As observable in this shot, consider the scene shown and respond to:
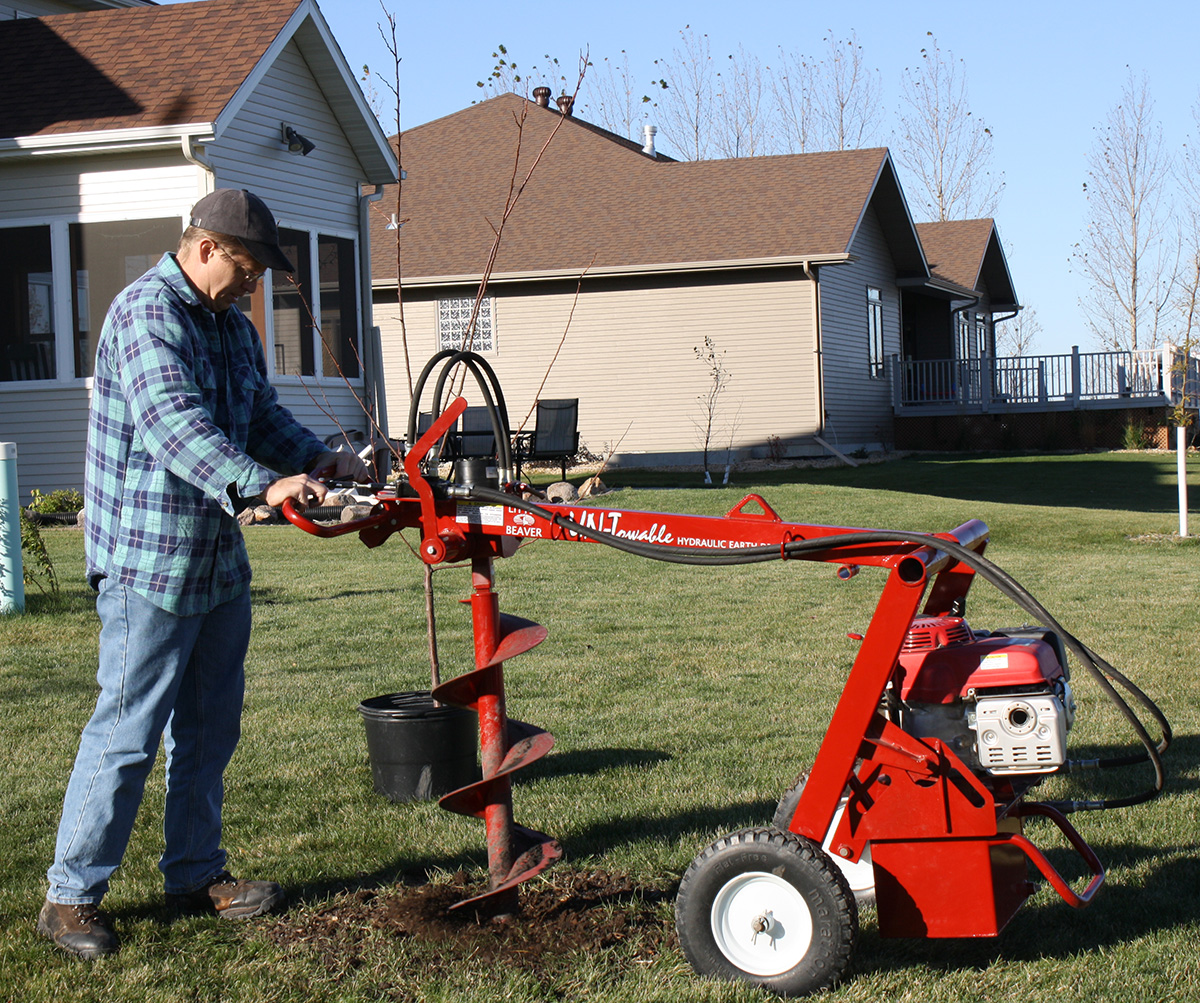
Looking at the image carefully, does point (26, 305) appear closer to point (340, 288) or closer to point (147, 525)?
point (340, 288)

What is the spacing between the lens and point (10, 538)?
823 centimetres

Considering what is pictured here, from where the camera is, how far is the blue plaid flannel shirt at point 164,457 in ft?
10.2

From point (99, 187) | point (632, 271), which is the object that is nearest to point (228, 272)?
point (99, 187)

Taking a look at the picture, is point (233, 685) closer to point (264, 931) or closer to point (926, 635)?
point (264, 931)

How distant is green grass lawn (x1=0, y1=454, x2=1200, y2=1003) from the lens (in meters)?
3.22

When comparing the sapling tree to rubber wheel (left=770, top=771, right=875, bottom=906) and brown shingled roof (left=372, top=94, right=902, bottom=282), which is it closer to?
brown shingled roof (left=372, top=94, right=902, bottom=282)

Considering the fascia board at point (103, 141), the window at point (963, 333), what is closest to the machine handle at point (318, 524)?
the fascia board at point (103, 141)

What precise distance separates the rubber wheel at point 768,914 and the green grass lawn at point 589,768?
0.27 ft

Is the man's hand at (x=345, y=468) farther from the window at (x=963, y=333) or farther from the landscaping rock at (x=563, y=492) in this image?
the window at (x=963, y=333)

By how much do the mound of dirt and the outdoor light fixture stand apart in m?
12.4

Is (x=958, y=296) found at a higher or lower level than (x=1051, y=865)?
higher

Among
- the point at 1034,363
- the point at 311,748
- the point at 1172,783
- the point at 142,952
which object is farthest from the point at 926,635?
the point at 1034,363

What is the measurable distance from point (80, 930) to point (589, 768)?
221 cm

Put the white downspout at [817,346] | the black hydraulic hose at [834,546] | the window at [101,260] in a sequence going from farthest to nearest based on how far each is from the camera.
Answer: the white downspout at [817,346] → the window at [101,260] → the black hydraulic hose at [834,546]
